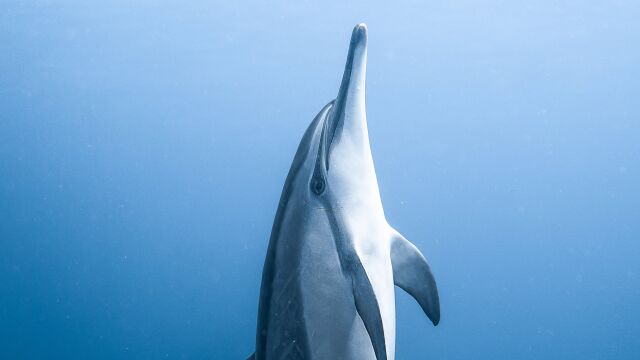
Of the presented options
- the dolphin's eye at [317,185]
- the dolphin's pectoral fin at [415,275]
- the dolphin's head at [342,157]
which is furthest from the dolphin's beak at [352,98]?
the dolphin's pectoral fin at [415,275]

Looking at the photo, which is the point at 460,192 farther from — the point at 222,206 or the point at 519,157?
the point at 222,206

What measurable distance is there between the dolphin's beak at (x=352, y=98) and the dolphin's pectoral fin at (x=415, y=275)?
Result: 0.69 meters

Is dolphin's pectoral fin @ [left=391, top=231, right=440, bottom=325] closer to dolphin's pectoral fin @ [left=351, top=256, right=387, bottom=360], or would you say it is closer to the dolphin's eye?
dolphin's pectoral fin @ [left=351, top=256, right=387, bottom=360]

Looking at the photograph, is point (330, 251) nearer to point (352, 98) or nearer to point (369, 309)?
point (369, 309)

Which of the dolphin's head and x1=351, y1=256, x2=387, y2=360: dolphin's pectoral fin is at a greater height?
the dolphin's head

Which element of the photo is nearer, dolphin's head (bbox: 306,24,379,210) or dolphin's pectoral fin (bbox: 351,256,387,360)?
dolphin's pectoral fin (bbox: 351,256,387,360)

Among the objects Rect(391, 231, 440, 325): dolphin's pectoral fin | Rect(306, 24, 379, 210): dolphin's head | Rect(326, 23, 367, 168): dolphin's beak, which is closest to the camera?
Rect(326, 23, 367, 168): dolphin's beak

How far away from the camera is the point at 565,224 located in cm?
2692

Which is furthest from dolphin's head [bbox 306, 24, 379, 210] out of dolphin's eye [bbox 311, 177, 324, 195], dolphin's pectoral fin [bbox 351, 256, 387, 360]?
dolphin's pectoral fin [bbox 351, 256, 387, 360]

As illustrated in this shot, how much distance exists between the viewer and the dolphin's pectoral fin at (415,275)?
2.85 metres

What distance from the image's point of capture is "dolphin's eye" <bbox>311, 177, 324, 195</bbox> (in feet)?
8.10

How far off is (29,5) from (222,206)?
34.0ft

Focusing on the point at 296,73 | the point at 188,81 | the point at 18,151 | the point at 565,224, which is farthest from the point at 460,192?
the point at 18,151

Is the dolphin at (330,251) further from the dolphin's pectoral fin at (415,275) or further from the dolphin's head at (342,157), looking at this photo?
the dolphin's pectoral fin at (415,275)
